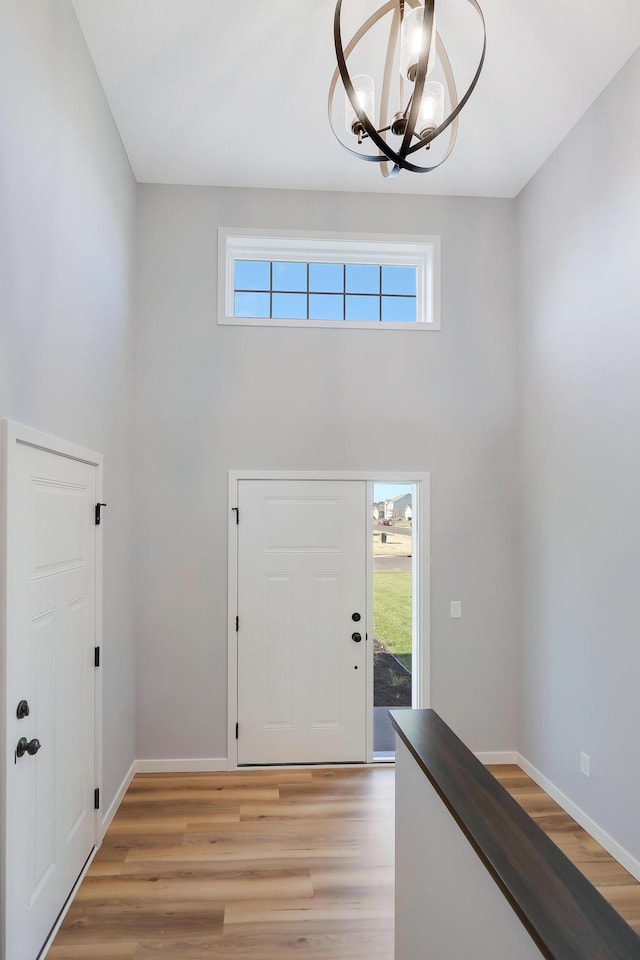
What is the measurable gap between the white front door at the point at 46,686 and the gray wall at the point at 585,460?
95.6 inches

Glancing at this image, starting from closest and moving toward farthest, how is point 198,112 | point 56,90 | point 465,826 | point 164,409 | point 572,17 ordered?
point 465,826, point 56,90, point 572,17, point 198,112, point 164,409

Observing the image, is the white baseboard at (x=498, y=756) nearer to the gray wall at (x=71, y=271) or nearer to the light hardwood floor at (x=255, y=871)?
the light hardwood floor at (x=255, y=871)

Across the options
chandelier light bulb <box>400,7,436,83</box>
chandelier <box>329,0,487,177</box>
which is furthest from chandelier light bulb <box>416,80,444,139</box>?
chandelier light bulb <box>400,7,436,83</box>

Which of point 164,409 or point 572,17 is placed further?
point 164,409

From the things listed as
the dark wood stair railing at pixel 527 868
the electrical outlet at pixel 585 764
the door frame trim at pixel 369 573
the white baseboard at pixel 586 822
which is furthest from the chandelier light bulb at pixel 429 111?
the white baseboard at pixel 586 822

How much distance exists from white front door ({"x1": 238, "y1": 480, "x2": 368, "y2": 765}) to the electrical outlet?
1.31m

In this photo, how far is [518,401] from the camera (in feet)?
13.0

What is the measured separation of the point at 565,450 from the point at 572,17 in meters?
1.98

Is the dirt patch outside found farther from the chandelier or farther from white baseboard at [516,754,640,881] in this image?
the chandelier

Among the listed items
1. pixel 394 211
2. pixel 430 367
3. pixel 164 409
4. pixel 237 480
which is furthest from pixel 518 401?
pixel 164 409

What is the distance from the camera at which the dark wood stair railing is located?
945 millimetres

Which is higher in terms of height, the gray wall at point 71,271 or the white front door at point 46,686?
the gray wall at point 71,271

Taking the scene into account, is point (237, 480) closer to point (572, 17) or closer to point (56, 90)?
point (56, 90)

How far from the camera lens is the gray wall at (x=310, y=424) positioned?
12.4 ft
